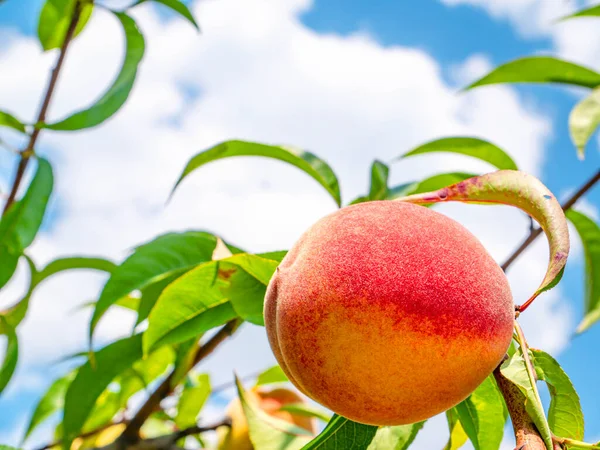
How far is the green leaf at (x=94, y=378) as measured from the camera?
1.23 m

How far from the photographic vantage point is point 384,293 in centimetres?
65

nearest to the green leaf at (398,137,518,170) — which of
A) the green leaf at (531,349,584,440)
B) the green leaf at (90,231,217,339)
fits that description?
the green leaf at (90,231,217,339)

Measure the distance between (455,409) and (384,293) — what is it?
353 millimetres

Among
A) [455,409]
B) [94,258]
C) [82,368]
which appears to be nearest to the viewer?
[455,409]

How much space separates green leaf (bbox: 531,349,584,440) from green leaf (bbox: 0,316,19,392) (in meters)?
1.15

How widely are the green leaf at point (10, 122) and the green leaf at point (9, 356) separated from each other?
442 mm

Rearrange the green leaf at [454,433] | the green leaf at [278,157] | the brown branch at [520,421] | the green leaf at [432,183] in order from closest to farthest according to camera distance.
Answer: the brown branch at [520,421]
the green leaf at [454,433]
the green leaf at [278,157]
the green leaf at [432,183]

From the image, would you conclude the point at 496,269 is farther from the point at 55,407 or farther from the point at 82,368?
the point at 55,407

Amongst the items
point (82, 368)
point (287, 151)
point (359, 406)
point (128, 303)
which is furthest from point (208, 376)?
point (359, 406)

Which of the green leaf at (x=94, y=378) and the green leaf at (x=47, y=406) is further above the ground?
the green leaf at (x=94, y=378)

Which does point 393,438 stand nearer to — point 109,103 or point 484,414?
point 484,414

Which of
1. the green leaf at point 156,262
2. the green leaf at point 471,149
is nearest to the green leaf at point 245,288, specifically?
the green leaf at point 156,262

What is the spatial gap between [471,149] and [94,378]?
89 cm

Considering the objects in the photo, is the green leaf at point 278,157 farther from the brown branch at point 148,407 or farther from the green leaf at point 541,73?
the green leaf at point 541,73
